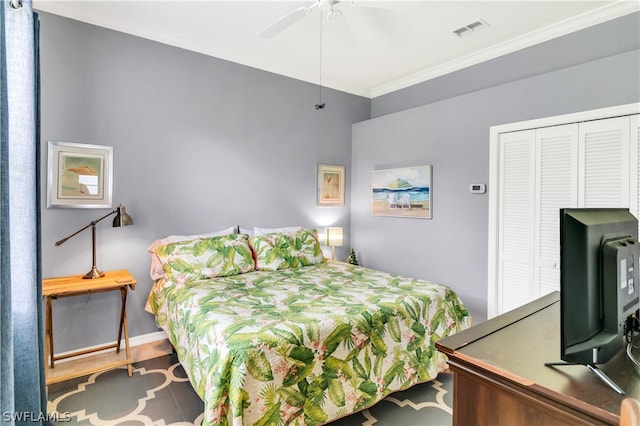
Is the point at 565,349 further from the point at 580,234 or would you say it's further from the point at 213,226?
the point at 213,226

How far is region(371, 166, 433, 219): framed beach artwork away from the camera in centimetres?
380

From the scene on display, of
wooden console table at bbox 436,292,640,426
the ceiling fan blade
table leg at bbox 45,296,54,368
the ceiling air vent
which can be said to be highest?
the ceiling air vent

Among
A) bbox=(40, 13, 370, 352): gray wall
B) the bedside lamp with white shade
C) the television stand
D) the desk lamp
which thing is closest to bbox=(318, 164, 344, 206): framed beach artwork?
bbox=(40, 13, 370, 352): gray wall

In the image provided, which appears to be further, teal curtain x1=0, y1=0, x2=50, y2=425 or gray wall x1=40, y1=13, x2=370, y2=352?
gray wall x1=40, y1=13, x2=370, y2=352

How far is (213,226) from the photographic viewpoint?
353 centimetres

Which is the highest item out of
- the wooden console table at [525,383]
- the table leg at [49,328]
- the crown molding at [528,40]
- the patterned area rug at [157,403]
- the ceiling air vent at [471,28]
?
the ceiling air vent at [471,28]

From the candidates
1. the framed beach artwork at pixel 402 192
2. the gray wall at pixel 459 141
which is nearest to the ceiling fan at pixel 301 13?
the gray wall at pixel 459 141

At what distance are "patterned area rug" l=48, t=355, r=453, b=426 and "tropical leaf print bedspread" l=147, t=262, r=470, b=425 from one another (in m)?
0.16

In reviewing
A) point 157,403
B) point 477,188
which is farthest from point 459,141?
point 157,403

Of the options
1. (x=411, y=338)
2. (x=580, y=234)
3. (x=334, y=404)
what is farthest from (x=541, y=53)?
(x=334, y=404)

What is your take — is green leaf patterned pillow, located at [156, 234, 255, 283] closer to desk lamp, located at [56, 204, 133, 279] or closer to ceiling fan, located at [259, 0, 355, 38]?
desk lamp, located at [56, 204, 133, 279]

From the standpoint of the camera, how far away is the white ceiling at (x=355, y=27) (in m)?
2.73

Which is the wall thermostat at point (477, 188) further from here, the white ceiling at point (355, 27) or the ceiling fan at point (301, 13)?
the ceiling fan at point (301, 13)

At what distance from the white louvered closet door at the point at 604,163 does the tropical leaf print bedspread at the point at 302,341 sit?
136 centimetres
